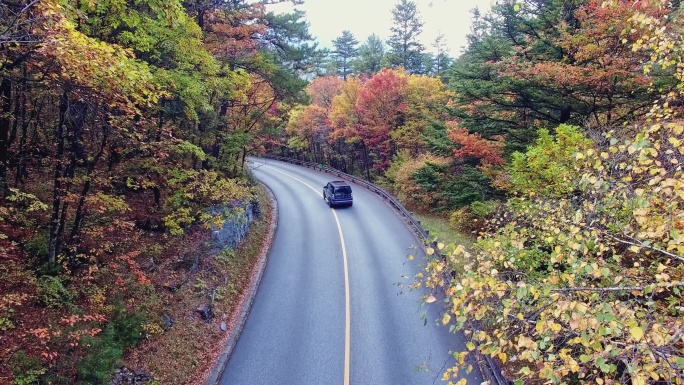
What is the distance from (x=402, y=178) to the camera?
2714 centimetres

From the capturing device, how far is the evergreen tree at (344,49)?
65.1 m

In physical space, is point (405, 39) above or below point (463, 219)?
above

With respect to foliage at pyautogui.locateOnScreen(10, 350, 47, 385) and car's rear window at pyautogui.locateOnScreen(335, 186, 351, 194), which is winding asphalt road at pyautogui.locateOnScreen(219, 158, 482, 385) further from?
foliage at pyautogui.locateOnScreen(10, 350, 47, 385)

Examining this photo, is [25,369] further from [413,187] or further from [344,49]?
[344,49]

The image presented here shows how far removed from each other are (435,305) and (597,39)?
40.3ft

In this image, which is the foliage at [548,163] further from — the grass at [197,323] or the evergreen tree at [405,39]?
the evergreen tree at [405,39]

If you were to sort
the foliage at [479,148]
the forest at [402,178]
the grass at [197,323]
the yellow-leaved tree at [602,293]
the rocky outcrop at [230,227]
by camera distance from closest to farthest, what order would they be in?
the yellow-leaved tree at [602,293], the forest at [402,178], the grass at [197,323], the rocky outcrop at [230,227], the foliage at [479,148]

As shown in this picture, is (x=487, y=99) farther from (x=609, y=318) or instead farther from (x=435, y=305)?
(x=609, y=318)

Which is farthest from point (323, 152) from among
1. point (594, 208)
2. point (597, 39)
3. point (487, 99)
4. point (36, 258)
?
point (594, 208)

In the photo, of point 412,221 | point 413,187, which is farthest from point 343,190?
point 412,221

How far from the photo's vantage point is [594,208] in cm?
507

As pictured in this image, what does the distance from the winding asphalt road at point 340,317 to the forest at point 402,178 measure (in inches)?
48.1

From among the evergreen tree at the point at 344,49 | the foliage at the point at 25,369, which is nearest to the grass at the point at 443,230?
the foliage at the point at 25,369

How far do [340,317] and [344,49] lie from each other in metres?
60.4
